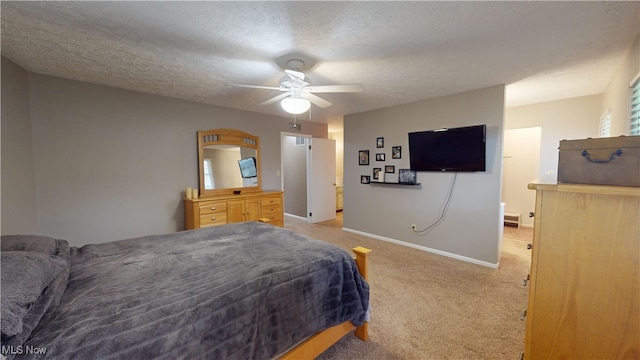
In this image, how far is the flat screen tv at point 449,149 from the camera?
10.4 ft

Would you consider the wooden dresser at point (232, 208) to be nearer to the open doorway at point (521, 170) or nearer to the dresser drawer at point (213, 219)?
the dresser drawer at point (213, 219)

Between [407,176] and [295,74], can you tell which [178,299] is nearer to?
[295,74]

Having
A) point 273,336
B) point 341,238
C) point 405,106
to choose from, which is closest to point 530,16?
point 405,106

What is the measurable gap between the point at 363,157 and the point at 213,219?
9.43ft

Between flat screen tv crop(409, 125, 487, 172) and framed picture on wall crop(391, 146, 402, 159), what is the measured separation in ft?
0.81

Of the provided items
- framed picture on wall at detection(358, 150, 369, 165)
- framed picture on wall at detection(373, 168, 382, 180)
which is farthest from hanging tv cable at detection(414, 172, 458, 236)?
framed picture on wall at detection(358, 150, 369, 165)

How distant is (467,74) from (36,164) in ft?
16.4

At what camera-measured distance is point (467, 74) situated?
8.79 feet

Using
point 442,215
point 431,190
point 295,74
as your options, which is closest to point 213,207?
point 295,74

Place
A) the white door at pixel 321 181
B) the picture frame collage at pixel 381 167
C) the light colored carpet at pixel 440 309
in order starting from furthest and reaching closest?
the white door at pixel 321 181
the picture frame collage at pixel 381 167
the light colored carpet at pixel 440 309

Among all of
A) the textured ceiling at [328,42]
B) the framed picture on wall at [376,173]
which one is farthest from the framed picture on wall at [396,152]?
the textured ceiling at [328,42]

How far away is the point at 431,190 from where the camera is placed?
12.2 feet

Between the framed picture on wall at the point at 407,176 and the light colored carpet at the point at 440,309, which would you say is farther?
the framed picture on wall at the point at 407,176

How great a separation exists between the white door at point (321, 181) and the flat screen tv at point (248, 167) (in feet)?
4.66
